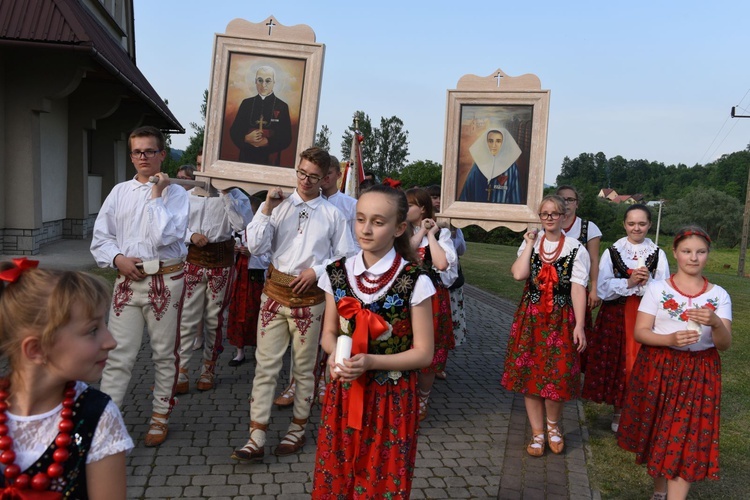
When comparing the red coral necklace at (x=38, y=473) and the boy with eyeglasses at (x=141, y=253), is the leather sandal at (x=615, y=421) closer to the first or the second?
the boy with eyeglasses at (x=141, y=253)

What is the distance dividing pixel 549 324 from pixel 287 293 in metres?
1.92

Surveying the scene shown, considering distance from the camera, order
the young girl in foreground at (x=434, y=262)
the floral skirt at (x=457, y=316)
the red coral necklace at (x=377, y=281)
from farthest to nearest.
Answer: the floral skirt at (x=457, y=316), the young girl in foreground at (x=434, y=262), the red coral necklace at (x=377, y=281)

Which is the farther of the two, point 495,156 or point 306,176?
point 495,156

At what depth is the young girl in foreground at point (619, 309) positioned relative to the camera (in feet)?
16.8

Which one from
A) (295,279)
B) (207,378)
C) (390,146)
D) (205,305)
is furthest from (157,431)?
(390,146)

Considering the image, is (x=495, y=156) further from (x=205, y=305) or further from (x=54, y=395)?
(x=54, y=395)

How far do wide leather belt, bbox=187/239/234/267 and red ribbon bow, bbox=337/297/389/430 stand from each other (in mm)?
3245

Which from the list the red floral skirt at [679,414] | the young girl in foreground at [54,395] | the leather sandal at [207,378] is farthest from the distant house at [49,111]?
the red floral skirt at [679,414]

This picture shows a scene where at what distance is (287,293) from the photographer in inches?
170

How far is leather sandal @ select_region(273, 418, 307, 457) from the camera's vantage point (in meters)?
4.36

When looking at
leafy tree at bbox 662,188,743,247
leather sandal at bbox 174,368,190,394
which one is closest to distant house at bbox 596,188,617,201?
leafy tree at bbox 662,188,743,247

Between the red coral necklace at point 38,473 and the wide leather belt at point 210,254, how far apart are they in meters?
4.02

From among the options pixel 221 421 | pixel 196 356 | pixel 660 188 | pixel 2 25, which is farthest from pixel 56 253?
pixel 660 188

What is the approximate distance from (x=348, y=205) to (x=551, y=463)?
2569mm
